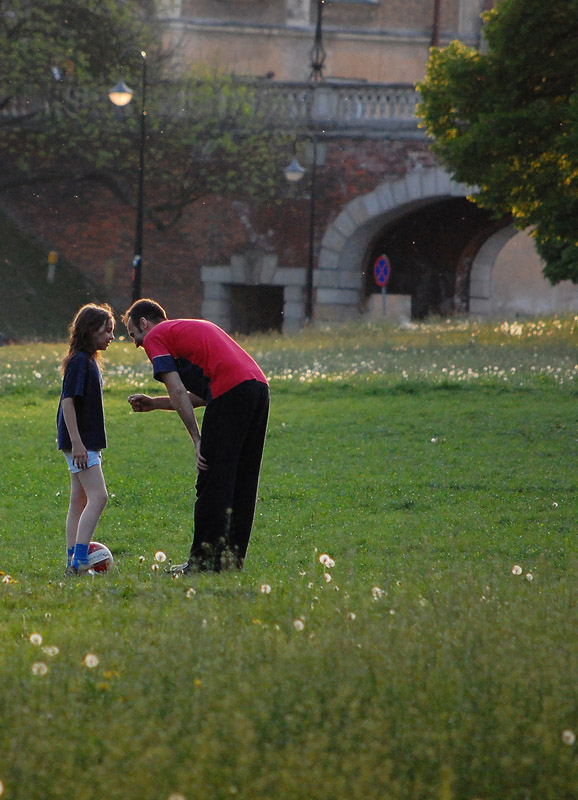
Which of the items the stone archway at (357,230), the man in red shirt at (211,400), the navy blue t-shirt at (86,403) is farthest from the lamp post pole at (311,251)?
the man in red shirt at (211,400)

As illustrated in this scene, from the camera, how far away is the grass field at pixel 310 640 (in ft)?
10.6

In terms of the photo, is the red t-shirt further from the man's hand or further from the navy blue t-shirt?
the navy blue t-shirt

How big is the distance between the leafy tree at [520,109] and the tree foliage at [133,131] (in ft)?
46.9

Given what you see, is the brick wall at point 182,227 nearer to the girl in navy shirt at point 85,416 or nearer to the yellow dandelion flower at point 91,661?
the girl in navy shirt at point 85,416

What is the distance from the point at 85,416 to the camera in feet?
21.9

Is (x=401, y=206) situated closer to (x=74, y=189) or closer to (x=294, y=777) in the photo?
(x=74, y=189)

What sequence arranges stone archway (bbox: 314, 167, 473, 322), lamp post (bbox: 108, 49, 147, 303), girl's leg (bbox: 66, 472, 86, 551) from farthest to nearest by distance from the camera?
stone archway (bbox: 314, 167, 473, 322) < lamp post (bbox: 108, 49, 147, 303) < girl's leg (bbox: 66, 472, 86, 551)

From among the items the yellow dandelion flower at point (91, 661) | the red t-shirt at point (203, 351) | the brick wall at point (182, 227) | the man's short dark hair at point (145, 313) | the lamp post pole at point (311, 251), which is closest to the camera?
the yellow dandelion flower at point (91, 661)

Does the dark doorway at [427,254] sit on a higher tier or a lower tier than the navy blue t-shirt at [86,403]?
higher

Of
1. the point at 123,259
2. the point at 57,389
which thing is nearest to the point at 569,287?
the point at 123,259

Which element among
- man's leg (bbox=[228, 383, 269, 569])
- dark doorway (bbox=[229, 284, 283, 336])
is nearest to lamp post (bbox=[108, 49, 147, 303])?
dark doorway (bbox=[229, 284, 283, 336])

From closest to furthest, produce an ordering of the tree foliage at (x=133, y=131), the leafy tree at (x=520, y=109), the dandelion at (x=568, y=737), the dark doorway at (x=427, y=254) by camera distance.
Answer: the dandelion at (x=568, y=737) < the leafy tree at (x=520, y=109) < the tree foliage at (x=133, y=131) < the dark doorway at (x=427, y=254)

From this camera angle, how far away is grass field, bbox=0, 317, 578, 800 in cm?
322

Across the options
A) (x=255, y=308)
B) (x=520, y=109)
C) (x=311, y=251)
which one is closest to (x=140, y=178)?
(x=311, y=251)
